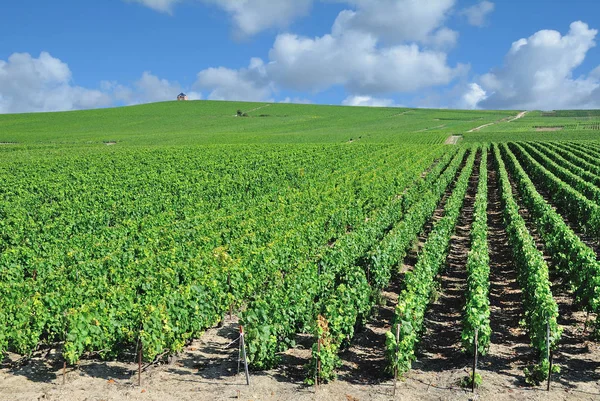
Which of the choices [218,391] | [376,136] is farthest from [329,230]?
[376,136]

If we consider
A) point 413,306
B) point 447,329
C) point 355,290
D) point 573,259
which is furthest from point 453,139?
point 413,306

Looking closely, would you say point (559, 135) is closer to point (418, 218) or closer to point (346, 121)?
point (346, 121)

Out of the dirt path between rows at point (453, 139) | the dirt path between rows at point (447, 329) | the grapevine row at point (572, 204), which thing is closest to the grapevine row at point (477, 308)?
the dirt path between rows at point (447, 329)

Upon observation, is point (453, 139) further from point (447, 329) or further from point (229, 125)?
point (447, 329)

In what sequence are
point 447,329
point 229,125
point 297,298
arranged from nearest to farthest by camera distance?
point 297,298 < point 447,329 < point 229,125

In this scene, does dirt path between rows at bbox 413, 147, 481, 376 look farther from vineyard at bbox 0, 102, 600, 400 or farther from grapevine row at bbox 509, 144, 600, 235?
grapevine row at bbox 509, 144, 600, 235

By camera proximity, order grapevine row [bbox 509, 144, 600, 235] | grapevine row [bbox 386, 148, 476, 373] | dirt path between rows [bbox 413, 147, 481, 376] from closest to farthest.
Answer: grapevine row [bbox 386, 148, 476, 373] → dirt path between rows [bbox 413, 147, 481, 376] → grapevine row [bbox 509, 144, 600, 235]

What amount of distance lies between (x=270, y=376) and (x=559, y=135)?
99093 mm

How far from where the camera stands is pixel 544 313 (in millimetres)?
10320

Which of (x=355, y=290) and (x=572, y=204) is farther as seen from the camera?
(x=572, y=204)

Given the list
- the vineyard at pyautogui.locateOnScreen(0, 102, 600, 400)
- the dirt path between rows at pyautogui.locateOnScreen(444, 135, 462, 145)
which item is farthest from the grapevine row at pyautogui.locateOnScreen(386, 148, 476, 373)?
the dirt path between rows at pyautogui.locateOnScreen(444, 135, 462, 145)

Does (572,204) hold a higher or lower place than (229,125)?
lower

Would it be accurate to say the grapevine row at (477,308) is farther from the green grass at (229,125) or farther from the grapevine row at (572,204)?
the green grass at (229,125)

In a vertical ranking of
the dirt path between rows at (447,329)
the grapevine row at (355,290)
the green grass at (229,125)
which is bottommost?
the dirt path between rows at (447,329)
